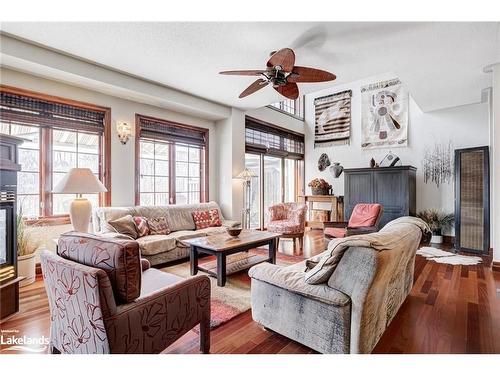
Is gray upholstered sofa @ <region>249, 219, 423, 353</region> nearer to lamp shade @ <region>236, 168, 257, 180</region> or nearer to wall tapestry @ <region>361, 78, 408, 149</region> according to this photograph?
lamp shade @ <region>236, 168, 257, 180</region>

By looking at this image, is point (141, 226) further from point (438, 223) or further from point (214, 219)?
point (438, 223)

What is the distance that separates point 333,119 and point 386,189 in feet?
8.57

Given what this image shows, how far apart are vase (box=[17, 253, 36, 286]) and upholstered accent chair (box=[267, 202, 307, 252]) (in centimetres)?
325

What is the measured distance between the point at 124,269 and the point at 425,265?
404cm

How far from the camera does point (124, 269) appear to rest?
130 cm

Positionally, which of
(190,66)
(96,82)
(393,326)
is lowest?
(393,326)

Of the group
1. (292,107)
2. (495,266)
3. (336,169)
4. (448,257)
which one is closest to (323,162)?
(336,169)

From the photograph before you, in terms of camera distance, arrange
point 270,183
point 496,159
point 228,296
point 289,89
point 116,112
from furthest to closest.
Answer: point 270,183, point 116,112, point 496,159, point 289,89, point 228,296

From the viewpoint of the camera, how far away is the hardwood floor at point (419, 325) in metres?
1.83

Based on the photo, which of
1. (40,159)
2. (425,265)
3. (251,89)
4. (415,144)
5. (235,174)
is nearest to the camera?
(251,89)

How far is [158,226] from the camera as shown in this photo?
3955mm

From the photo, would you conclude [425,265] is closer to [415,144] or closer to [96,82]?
[415,144]

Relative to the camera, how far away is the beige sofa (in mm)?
3425
